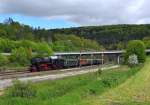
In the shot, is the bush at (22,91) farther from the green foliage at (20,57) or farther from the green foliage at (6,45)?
the green foliage at (6,45)

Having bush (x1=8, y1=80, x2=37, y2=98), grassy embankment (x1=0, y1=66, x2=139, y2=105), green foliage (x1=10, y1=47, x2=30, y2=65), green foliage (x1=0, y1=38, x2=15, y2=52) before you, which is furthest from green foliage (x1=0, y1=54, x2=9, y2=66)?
bush (x1=8, y1=80, x2=37, y2=98)

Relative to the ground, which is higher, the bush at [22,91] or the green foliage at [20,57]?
the green foliage at [20,57]

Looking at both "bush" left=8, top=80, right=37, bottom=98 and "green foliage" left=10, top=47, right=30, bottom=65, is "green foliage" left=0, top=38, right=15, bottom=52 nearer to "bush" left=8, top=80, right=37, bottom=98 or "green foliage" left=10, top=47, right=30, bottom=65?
"green foliage" left=10, top=47, right=30, bottom=65

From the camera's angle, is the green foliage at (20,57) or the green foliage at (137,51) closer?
the green foliage at (20,57)

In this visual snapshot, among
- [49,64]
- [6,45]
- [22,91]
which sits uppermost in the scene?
[6,45]

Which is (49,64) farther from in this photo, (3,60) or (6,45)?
(6,45)

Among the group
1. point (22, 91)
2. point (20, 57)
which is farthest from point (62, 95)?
point (20, 57)

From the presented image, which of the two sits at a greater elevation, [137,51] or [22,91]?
[137,51]

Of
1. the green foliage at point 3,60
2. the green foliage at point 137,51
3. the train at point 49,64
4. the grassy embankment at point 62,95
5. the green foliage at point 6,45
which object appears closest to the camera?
the grassy embankment at point 62,95

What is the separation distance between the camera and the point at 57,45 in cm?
18850

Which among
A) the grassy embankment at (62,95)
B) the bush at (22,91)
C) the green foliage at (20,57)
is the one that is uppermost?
the green foliage at (20,57)

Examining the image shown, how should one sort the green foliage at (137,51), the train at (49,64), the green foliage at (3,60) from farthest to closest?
the green foliage at (137,51) < the green foliage at (3,60) < the train at (49,64)

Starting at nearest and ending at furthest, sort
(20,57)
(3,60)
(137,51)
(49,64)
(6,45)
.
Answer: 1. (49,64)
2. (3,60)
3. (20,57)
4. (137,51)
5. (6,45)

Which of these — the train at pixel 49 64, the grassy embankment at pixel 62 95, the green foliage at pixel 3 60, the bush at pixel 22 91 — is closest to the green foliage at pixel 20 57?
the green foliage at pixel 3 60
